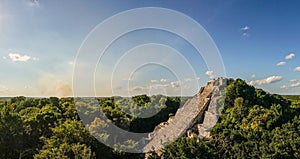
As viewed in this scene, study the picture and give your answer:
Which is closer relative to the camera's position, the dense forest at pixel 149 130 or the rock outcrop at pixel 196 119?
the dense forest at pixel 149 130

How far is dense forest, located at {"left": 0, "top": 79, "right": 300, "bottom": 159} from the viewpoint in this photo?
1157 inches

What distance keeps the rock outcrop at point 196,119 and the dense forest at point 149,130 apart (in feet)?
8.29

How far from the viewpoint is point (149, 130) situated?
6172 centimetres

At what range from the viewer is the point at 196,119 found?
55.5 metres

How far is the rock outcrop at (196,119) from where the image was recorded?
50.1 metres

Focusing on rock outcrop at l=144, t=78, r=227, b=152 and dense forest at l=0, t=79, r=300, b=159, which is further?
rock outcrop at l=144, t=78, r=227, b=152

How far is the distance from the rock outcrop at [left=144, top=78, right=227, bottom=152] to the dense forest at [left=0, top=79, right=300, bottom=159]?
2.53 metres

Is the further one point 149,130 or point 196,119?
point 149,130

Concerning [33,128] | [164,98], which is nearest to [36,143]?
[33,128]

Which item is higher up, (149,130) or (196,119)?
(196,119)

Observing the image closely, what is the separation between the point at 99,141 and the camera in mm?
37719

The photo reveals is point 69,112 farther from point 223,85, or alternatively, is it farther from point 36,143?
point 223,85

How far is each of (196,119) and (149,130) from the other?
12.0m

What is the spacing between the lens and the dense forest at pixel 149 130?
29391 mm
